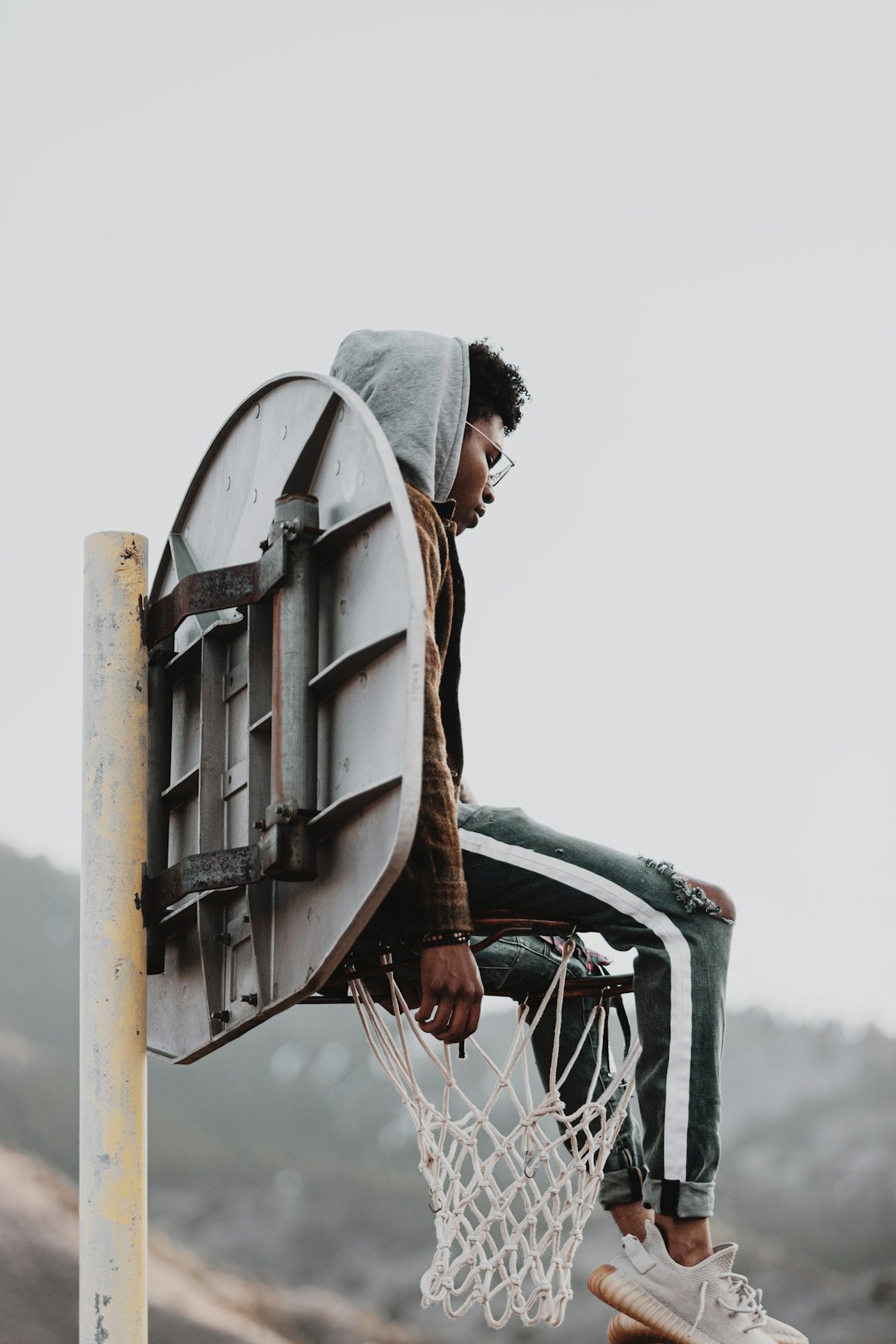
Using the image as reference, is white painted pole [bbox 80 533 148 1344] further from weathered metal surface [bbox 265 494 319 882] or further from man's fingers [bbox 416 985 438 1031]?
man's fingers [bbox 416 985 438 1031]

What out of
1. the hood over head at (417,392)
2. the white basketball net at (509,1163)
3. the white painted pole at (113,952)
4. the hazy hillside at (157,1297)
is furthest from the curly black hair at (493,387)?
the hazy hillside at (157,1297)

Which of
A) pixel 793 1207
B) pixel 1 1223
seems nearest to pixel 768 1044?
pixel 793 1207

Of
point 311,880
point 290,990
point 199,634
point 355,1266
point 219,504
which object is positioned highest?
point 219,504

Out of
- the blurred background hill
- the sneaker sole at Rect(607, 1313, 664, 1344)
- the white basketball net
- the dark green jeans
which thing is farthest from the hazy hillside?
the dark green jeans

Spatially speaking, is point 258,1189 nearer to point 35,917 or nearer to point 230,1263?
point 230,1263

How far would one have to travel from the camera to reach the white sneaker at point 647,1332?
8.48 feet

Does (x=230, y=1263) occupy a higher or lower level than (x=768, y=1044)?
lower

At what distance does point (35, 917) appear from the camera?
14.8m

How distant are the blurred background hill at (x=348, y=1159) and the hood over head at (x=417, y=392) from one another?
12.2 m

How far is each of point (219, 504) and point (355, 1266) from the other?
12705 millimetres

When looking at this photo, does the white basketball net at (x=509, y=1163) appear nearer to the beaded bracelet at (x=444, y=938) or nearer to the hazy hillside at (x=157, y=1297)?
the beaded bracelet at (x=444, y=938)

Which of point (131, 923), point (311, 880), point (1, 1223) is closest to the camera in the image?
point (311, 880)

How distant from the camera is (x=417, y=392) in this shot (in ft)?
8.45

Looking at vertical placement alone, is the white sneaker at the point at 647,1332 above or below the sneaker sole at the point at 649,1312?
below
